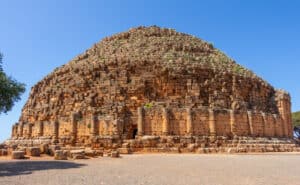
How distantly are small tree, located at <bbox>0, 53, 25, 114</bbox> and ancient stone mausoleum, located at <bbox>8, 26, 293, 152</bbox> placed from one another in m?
10.1

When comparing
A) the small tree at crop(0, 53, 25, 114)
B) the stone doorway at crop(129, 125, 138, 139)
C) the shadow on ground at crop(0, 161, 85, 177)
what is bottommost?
the shadow on ground at crop(0, 161, 85, 177)

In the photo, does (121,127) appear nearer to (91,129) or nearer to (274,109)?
(91,129)

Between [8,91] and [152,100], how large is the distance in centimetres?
1390

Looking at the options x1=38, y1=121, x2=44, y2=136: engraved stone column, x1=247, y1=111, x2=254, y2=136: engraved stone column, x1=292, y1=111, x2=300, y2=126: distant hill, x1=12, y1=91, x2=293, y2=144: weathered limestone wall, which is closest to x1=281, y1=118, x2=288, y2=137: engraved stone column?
x1=12, y1=91, x2=293, y2=144: weathered limestone wall

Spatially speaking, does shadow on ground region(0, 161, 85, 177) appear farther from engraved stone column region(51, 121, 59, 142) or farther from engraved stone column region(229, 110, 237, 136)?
engraved stone column region(229, 110, 237, 136)

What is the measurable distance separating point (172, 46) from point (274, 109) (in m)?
12.0

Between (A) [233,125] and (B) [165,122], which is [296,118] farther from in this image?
(B) [165,122]

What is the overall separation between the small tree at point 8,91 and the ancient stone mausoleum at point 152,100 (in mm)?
10067

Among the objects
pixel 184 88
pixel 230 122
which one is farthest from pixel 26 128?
pixel 230 122

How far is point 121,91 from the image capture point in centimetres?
2762

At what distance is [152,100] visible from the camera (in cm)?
2727

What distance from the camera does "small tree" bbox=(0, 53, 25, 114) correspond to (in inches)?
591

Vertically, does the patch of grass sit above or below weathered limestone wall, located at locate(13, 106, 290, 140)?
above

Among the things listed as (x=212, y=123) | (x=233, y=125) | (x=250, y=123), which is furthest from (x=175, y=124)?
(x=250, y=123)
